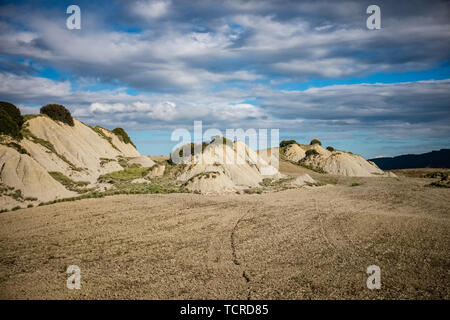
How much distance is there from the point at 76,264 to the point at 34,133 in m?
38.8

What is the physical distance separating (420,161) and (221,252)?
155 meters

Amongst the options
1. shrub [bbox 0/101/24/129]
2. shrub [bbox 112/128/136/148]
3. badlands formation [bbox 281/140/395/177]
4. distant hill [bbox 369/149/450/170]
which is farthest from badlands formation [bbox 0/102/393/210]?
distant hill [bbox 369/149/450/170]

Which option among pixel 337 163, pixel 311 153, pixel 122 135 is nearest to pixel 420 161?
pixel 311 153

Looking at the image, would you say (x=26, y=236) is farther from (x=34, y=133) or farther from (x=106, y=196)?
(x=34, y=133)

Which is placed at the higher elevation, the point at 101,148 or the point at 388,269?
the point at 101,148

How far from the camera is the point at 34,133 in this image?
42156 millimetres

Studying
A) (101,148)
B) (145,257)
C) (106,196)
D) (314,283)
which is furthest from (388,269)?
(101,148)

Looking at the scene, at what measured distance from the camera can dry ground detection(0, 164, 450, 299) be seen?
30.9ft

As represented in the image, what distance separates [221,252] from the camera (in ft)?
42.2

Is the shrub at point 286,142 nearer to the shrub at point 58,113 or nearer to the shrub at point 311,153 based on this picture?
the shrub at point 311,153

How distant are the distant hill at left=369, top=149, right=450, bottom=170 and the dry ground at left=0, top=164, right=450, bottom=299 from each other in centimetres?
12805

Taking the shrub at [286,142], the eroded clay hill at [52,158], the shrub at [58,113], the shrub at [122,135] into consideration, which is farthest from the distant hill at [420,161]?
the shrub at [58,113]

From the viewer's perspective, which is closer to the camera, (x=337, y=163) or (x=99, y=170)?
(x=99, y=170)

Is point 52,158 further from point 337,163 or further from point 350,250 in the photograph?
point 337,163
